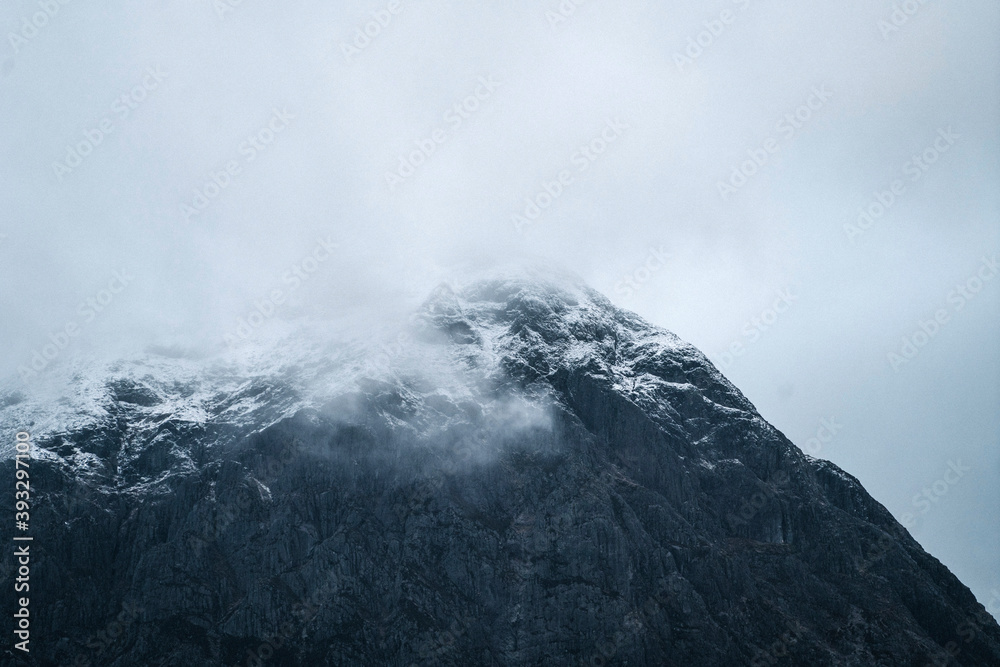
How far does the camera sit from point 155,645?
198375 millimetres

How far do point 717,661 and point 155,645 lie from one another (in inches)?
4734

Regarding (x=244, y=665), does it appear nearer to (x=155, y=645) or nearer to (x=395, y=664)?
(x=155, y=645)

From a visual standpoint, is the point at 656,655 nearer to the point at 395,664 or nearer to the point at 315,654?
the point at 395,664

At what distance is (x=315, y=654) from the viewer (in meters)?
199

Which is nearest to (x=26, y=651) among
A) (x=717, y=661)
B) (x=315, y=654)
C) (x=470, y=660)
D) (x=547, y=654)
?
(x=315, y=654)

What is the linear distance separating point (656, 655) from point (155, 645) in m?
107

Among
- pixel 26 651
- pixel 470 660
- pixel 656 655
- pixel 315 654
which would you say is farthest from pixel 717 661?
pixel 26 651

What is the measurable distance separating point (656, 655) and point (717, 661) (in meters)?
13.1

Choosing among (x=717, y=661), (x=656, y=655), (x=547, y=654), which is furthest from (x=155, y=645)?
(x=717, y=661)

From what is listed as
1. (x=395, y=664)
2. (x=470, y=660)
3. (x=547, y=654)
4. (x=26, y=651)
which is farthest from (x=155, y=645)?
(x=547, y=654)

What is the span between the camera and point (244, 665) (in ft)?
646

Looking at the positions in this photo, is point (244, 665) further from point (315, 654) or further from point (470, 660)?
point (470, 660)

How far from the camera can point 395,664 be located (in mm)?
198000

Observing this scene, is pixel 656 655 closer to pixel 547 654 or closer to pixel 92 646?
pixel 547 654
